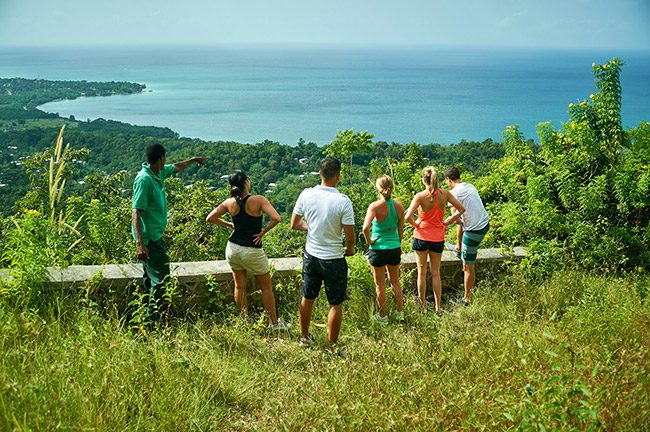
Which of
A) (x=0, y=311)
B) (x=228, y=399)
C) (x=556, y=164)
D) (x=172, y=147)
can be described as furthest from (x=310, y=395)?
(x=172, y=147)

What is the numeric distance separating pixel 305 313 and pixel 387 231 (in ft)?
3.93

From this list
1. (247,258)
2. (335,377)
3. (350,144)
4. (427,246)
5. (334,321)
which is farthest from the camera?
(350,144)

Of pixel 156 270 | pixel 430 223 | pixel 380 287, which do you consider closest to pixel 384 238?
pixel 380 287

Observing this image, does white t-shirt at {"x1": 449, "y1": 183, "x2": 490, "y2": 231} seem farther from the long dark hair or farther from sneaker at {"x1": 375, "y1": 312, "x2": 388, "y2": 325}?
the long dark hair

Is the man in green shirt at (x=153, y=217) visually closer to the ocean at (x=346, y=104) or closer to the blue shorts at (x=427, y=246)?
the blue shorts at (x=427, y=246)

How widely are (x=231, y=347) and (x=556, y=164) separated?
5.45 m

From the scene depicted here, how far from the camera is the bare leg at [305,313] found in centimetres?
429

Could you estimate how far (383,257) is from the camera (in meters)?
4.72

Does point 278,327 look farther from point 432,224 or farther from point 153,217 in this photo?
point 432,224

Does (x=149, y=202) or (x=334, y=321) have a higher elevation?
(x=149, y=202)

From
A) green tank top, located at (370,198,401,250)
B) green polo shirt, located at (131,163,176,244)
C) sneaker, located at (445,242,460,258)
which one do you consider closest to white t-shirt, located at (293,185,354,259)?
green tank top, located at (370,198,401,250)

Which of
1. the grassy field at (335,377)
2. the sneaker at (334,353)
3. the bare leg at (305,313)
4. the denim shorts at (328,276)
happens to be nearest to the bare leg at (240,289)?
the grassy field at (335,377)

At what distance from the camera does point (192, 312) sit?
4.67 metres

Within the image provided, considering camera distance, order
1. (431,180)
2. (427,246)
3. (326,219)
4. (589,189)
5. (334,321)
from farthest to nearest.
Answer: (589,189) < (427,246) < (431,180) < (334,321) < (326,219)
